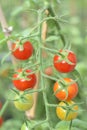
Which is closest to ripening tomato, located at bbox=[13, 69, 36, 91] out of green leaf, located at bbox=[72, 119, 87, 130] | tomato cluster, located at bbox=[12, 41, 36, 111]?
tomato cluster, located at bbox=[12, 41, 36, 111]

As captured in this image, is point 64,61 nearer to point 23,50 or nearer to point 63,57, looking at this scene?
point 63,57

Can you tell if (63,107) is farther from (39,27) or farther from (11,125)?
(11,125)

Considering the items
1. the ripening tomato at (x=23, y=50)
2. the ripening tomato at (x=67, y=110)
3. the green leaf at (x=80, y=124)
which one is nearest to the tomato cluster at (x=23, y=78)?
the ripening tomato at (x=23, y=50)

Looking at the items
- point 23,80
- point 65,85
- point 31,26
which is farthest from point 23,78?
point 31,26

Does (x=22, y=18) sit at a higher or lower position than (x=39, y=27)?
lower

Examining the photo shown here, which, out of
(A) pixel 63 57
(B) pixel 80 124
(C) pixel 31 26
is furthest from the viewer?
(C) pixel 31 26

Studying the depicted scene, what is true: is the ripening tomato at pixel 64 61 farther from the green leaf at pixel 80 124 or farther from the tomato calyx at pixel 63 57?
the green leaf at pixel 80 124

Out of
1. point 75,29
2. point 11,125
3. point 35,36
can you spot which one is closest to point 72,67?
point 35,36
